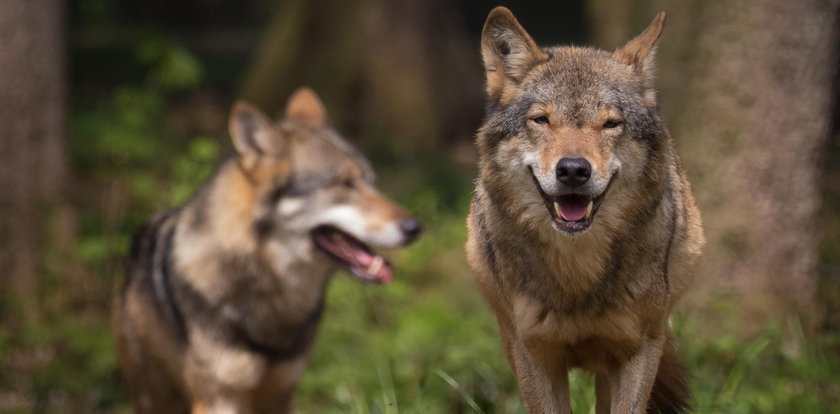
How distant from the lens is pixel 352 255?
6562 millimetres

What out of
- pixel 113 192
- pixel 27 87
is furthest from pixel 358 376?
pixel 27 87

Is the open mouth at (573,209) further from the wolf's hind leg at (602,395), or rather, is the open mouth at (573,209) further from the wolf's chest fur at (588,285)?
the wolf's hind leg at (602,395)

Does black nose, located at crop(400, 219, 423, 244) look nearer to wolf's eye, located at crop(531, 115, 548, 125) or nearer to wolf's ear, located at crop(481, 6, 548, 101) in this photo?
wolf's ear, located at crop(481, 6, 548, 101)

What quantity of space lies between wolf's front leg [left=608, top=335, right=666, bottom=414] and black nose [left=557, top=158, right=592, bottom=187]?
67 cm

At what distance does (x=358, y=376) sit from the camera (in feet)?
25.4

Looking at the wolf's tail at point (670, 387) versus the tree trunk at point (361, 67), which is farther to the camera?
the tree trunk at point (361, 67)

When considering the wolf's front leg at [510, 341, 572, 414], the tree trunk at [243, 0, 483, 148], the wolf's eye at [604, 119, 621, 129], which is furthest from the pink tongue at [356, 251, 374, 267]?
the tree trunk at [243, 0, 483, 148]

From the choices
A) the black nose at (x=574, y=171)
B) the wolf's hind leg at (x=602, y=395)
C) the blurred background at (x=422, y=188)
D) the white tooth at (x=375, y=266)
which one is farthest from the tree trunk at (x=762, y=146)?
the black nose at (x=574, y=171)

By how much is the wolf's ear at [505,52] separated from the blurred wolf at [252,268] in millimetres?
2466

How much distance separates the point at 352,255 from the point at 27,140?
12.4 feet

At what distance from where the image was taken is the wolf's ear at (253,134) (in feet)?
20.8

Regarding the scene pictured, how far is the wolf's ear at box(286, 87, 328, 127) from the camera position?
6805 millimetres

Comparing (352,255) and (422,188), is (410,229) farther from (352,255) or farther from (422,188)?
(422,188)

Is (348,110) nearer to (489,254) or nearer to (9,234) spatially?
(9,234)
